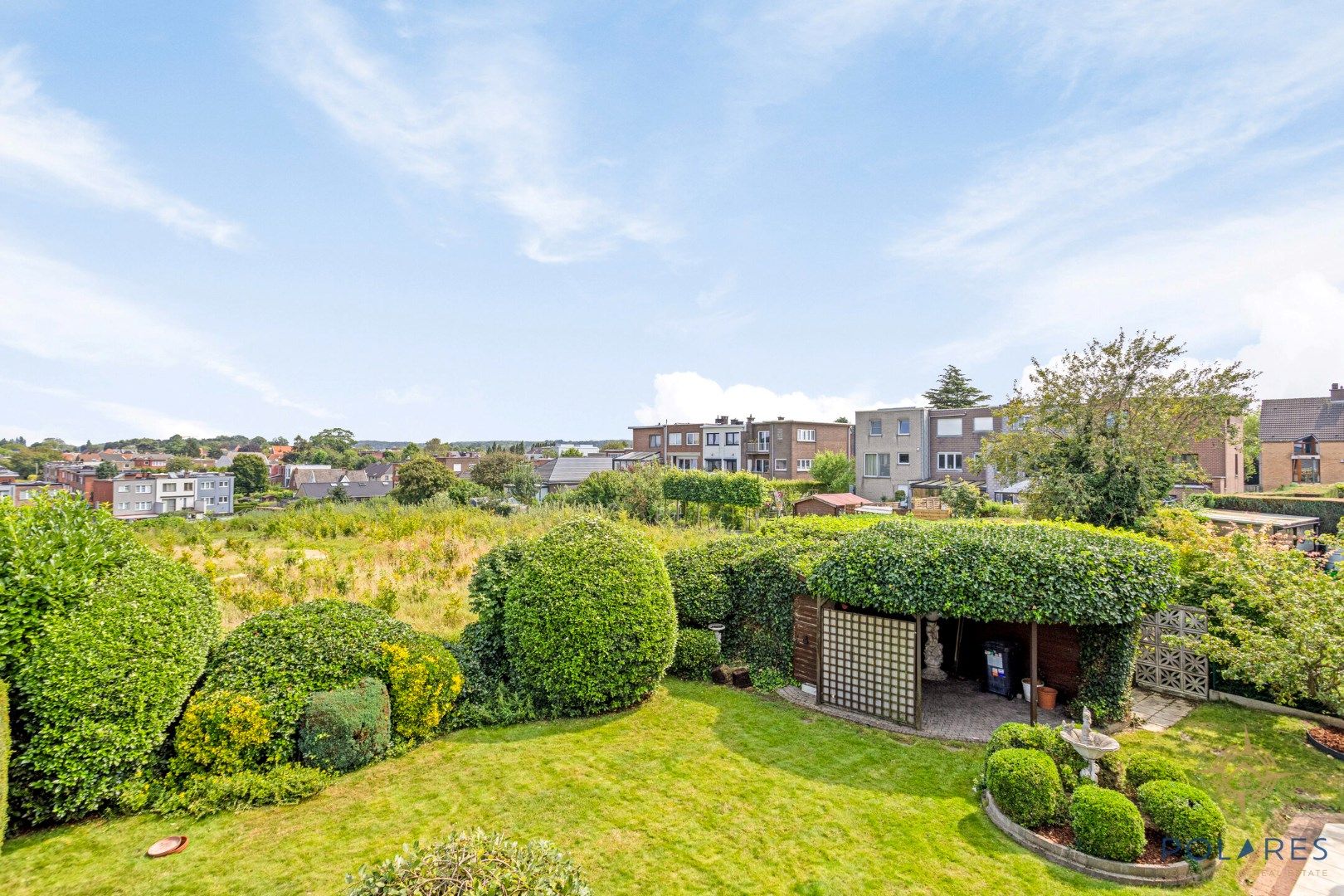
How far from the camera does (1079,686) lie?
9336 mm

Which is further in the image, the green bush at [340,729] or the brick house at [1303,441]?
the brick house at [1303,441]

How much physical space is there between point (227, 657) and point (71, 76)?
7.94m

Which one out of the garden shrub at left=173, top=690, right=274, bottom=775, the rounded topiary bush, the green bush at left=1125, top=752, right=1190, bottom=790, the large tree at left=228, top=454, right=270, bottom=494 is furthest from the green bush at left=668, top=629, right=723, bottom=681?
the large tree at left=228, top=454, right=270, bottom=494

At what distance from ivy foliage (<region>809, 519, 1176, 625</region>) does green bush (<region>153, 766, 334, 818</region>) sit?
7.69 m

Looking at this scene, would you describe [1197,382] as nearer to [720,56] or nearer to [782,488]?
[720,56]

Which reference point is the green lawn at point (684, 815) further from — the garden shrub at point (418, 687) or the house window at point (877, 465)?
the house window at point (877, 465)

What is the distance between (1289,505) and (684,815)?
97.0 ft

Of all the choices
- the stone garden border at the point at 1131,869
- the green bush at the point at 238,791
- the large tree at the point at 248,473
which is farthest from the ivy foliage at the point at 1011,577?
the large tree at the point at 248,473

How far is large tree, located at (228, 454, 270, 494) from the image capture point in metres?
61.6

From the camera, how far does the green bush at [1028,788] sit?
6219 millimetres

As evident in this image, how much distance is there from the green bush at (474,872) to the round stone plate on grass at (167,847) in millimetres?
3888

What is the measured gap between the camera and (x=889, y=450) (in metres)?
40.2

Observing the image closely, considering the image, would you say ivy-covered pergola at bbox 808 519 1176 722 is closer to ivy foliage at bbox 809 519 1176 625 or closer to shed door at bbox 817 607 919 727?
ivy foliage at bbox 809 519 1176 625

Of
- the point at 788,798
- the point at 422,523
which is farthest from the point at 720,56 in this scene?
the point at 422,523
